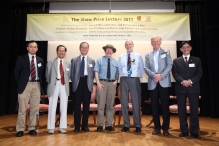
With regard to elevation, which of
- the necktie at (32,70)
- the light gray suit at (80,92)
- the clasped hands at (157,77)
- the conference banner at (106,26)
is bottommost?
the light gray suit at (80,92)

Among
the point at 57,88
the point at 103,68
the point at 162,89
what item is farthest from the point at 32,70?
the point at 162,89

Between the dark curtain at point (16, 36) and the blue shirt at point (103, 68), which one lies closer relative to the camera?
the blue shirt at point (103, 68)

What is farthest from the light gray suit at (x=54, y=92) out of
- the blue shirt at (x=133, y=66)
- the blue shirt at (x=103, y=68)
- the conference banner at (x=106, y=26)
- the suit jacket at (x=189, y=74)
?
the conference banner at (x=106, y=26)

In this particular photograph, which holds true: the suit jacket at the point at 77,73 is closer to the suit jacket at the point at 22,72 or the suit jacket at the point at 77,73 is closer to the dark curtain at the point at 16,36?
the suit jacket at the point at 22,72

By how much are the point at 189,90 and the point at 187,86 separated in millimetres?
66

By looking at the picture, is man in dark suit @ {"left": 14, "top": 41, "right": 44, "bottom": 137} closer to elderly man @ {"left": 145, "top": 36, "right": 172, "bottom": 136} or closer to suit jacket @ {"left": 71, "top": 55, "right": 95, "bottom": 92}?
suit jacket @ {"left": 71, "top": 55, "right": 95, "bottom": 92}

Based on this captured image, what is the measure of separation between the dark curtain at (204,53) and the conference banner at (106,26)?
1.17 m

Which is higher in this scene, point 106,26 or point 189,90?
point 106,26

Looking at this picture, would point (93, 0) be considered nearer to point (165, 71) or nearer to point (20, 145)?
point (165, 71)

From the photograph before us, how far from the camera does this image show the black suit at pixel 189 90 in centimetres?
291

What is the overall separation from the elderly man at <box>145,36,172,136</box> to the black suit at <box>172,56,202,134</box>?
0.53 ft

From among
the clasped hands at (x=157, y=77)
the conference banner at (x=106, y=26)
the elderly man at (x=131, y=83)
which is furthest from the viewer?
the conference banner at (x=106, y=26)

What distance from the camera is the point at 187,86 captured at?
2941 mm

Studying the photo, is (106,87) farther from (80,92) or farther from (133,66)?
(133,66)
